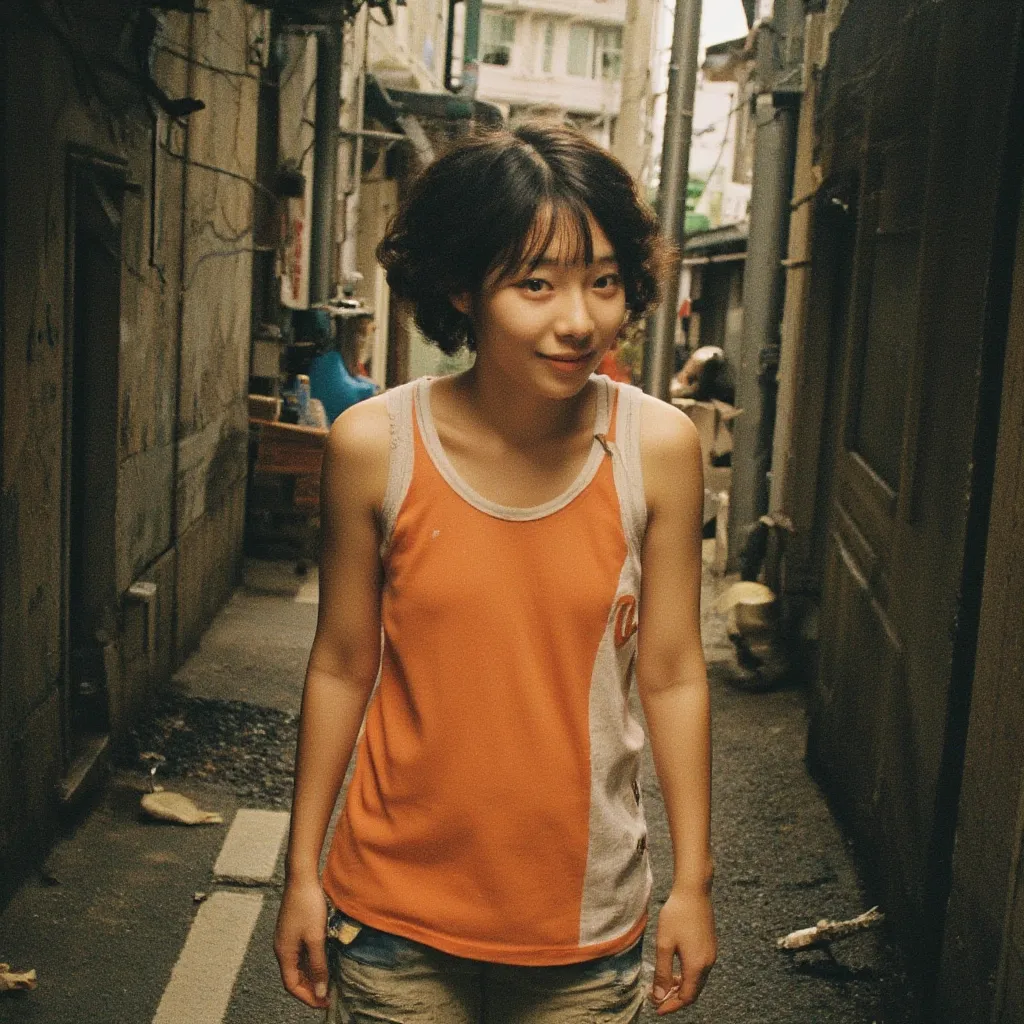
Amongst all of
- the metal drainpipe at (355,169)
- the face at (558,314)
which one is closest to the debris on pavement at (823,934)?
the face at (558,314)

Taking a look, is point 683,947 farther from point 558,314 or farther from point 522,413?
point 558,314

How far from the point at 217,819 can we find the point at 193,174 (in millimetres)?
3671

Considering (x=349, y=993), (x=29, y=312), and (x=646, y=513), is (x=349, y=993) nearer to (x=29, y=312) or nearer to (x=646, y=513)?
(x=646, y=513)

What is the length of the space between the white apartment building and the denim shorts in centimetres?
5646


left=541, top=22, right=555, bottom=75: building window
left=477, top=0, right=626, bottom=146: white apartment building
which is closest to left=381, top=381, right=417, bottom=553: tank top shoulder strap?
left=477, top=0, right=626, bottom=146: white apartment building

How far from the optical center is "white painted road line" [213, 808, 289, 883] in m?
5.24

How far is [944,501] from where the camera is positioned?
4.25m

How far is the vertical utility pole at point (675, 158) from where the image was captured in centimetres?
1054

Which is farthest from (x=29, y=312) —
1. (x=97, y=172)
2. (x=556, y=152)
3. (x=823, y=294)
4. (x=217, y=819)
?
(x=823, y=294)

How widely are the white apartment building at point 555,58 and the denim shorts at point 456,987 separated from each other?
56457 mm

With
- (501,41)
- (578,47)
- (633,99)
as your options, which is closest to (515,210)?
(633,99)

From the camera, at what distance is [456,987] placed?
6.78ft

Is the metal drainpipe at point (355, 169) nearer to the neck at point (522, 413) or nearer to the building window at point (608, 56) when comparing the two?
the neck at point (522, 413)

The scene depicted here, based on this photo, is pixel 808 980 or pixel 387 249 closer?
pixel 387 249
